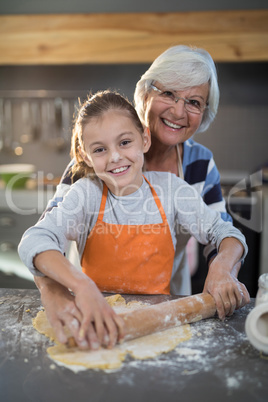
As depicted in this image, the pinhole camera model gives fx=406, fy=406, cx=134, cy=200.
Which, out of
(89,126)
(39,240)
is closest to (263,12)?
(89,126)

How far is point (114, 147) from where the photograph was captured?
43.5 inches

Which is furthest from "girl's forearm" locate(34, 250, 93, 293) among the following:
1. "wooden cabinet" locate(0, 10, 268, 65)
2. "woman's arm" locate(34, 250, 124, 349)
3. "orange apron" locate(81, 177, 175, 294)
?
"wooden cabinet" locate(0, 10, 268, 65)

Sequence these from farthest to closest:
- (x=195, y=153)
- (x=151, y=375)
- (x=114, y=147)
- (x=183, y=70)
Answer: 1. (x=195, y=153)
2. (x=183, y=70)
3. (x=114, y=147)
4. (x=151, y=375)

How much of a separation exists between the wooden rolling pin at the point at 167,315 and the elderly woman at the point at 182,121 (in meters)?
0.06

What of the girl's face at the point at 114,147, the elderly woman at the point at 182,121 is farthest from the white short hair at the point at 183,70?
the girl's face at the point at 114,147

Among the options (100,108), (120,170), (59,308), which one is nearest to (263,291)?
(59,308)

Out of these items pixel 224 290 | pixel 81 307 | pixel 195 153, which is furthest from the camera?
pixel 195 153

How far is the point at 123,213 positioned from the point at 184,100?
0.42 m

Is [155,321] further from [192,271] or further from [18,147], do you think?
[18,147]

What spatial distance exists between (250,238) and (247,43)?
3.89 ft

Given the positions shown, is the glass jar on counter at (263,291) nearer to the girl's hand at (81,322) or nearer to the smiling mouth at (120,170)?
the girl's hand at (81,322)

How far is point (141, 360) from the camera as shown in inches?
30.0

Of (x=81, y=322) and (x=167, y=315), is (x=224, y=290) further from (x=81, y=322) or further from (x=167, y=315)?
(x=81, y=322)

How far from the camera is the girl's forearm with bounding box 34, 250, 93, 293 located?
2.81ft
